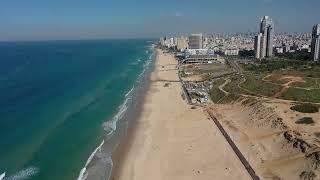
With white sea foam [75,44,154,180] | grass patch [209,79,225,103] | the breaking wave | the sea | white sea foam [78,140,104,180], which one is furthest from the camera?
grass patch [209,79,225,103]

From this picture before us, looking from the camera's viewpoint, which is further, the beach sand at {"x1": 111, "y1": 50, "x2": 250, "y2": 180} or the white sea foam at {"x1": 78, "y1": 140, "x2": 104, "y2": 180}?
the white sea foam at {"x1": 78, "y1": 140, "x2": 104, "y2": 180}

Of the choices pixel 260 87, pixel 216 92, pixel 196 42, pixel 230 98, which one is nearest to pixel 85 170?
pixel 230 98

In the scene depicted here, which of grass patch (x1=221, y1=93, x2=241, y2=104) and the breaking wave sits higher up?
grass patch (x1=221, y1=93, x2=241, y2=104)

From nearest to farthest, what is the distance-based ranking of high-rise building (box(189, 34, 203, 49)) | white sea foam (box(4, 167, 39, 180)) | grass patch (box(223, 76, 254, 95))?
white sea foam (box(4, 167, 39, 180)), grass patch (box(223, 76, 254, 95)), high-rise building (box(189, 34, 203, 49))

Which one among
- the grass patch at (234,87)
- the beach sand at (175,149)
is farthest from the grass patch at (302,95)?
the beach sand at (175,149)

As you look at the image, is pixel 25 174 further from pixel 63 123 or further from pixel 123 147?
pixel 63 123

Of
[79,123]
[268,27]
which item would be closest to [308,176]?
[79,123]

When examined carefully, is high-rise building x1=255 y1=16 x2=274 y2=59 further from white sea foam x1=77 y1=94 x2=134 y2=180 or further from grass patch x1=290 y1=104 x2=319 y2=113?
grass patch x1=290 y1=104 x2=319 y2=113

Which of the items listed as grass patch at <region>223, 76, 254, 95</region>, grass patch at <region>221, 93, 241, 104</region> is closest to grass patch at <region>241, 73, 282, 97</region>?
grass patch at <region>223, 76, 254, 95</region>

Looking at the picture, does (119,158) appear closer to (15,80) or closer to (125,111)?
(125,111)
